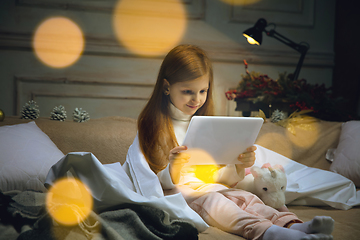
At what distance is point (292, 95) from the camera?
1660 mm

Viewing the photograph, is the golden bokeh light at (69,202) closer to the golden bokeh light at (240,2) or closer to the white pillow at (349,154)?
the white pillow at (349,154)

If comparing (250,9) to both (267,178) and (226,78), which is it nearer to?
(226,78)

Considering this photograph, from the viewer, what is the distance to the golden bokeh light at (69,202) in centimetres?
66

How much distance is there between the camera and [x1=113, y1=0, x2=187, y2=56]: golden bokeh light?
1.96 m

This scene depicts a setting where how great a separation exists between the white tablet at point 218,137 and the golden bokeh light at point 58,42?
138 centimetres

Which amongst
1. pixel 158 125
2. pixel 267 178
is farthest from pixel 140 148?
pixel 267 178

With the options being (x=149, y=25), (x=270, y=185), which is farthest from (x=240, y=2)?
(x=270, y=185)

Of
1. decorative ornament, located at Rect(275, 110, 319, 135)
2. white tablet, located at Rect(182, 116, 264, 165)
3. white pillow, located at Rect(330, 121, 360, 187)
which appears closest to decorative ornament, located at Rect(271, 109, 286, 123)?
decorative ornament, located at Rect(275, 110, 319, 135)

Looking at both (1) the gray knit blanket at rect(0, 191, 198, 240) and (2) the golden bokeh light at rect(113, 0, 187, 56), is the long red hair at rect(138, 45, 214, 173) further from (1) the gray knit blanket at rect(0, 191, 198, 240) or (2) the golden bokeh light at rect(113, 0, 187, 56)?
(2) the golden bokeh light at rect(113, 0, 187, 56)

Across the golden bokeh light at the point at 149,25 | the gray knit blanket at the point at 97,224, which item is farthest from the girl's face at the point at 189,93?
the golden bokeh light at the point at 149,25

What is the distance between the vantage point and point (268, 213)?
804 millimetres

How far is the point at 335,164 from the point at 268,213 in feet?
2.59

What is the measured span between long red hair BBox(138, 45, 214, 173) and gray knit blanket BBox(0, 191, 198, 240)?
33 centimetres

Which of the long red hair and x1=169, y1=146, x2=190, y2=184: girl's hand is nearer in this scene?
x1=169, y1=146, x2=190, y2=184: girl's hand
